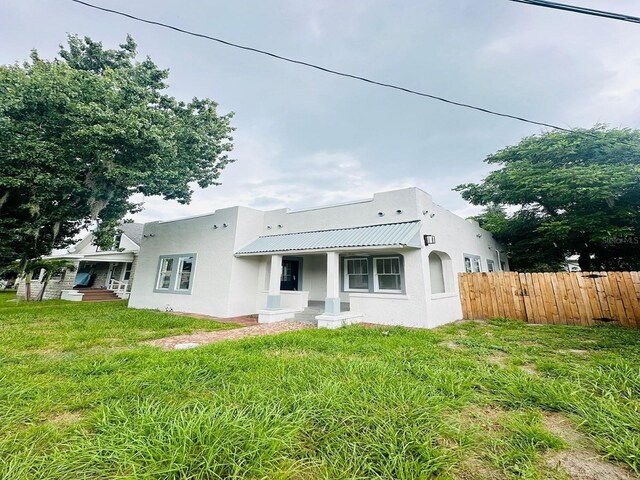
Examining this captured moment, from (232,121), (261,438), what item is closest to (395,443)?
(261,438)

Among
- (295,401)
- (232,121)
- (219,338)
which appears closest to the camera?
(295,401)

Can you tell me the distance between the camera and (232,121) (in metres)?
15.0

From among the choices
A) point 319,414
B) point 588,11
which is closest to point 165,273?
point 319,414

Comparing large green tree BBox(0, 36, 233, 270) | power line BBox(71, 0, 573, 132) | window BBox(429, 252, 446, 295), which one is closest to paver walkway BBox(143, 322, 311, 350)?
window BBox(429, 252, 446, 295)

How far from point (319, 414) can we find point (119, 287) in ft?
83.5

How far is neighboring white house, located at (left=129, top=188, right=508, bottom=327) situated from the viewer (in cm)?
906

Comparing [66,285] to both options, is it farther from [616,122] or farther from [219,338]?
[616,122]

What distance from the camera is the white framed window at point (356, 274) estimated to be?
37.0 feet

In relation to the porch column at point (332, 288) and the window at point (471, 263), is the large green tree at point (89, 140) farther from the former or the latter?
the window at point (471, 263)

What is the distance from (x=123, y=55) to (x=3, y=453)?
53.8ft

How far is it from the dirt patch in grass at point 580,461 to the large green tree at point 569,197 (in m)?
14.2

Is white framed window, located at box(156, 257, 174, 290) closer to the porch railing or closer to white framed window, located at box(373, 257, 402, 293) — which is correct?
the porch railing

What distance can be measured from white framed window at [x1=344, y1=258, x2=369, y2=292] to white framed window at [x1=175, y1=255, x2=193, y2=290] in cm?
779

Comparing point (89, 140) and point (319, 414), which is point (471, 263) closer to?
point (319, 414)
